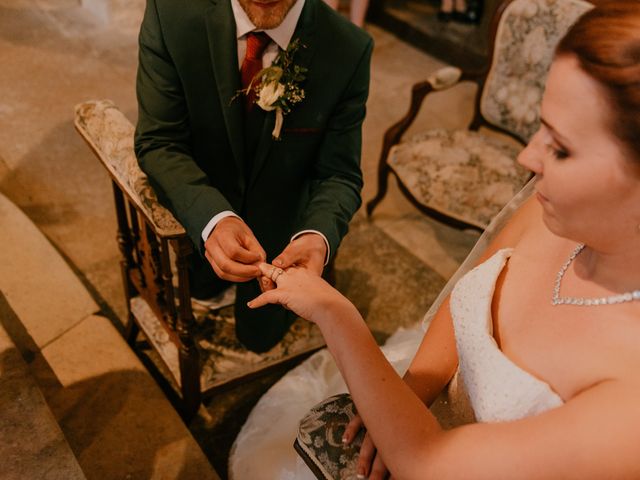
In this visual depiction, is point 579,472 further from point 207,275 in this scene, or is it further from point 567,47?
Result: point 207,275

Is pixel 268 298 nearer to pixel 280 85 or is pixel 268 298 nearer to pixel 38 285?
pixel 280 85

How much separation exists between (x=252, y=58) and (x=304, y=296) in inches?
33.4

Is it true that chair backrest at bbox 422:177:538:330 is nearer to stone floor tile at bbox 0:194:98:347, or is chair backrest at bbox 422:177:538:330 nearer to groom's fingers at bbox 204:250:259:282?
groom's fingers at bbox 204:250:259:282

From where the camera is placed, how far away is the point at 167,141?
2.01 meters

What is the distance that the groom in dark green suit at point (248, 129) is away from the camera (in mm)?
1877

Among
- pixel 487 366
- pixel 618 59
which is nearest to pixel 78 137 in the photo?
pixel 487 366

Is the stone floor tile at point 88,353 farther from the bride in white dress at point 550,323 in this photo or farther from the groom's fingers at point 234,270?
the bride in white dress at point 550,323

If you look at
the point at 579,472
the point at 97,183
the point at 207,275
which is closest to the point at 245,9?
the point at 207,275

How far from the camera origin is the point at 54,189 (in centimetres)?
369

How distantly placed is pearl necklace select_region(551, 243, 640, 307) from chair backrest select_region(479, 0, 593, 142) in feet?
7.14

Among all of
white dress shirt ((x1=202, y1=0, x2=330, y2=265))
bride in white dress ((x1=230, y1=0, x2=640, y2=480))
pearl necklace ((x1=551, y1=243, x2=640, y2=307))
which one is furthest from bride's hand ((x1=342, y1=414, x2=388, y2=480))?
Result: white dress shirt ((x1=202, y1=0, x2=330, y2=265))

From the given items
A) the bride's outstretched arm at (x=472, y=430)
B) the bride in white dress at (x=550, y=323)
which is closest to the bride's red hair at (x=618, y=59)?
the bride in white dress at (x=550, y=323)

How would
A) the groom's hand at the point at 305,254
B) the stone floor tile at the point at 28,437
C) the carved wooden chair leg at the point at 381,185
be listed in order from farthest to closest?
the carved wooden chair leg at the point at 381,185
the groom's hand at the point at 305,254
the stone floor tile at the point at 28,437

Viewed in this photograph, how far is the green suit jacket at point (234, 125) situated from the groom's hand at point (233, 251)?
0.25ft
